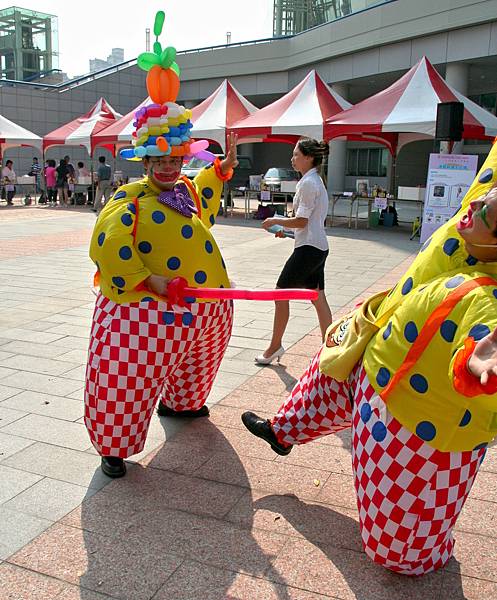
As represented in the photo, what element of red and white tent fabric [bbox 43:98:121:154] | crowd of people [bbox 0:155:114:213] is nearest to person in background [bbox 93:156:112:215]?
crowd of people [bbox 0:155:114:213]

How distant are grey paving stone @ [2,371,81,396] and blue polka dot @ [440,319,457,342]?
307 cm

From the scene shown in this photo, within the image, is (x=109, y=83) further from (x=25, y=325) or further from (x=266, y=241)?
(x=25, y=325)

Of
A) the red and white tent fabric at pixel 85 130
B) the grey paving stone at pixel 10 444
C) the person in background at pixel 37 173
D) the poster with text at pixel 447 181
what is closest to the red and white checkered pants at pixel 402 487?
the grey paving stone at pixel 10 444

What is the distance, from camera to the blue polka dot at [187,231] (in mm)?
3062

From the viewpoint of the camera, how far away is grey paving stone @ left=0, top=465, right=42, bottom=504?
300 cm

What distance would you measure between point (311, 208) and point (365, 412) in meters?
2.63

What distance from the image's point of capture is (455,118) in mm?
8109

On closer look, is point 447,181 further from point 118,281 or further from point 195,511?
point 195,511

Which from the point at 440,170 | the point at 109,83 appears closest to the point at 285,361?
the point at 440,170

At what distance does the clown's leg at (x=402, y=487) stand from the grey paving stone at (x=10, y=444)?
203 centimetres

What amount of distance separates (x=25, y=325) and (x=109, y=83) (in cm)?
3051

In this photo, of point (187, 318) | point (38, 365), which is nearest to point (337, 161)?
point (38, 365)

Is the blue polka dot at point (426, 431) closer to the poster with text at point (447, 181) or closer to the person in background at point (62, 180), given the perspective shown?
the poster with text at point (447, 181)

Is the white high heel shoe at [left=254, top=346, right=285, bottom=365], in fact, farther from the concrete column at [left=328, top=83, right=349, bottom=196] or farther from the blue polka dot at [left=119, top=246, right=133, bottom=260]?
the concrete column at [left=328, top=83, right=349, bottom=196]
